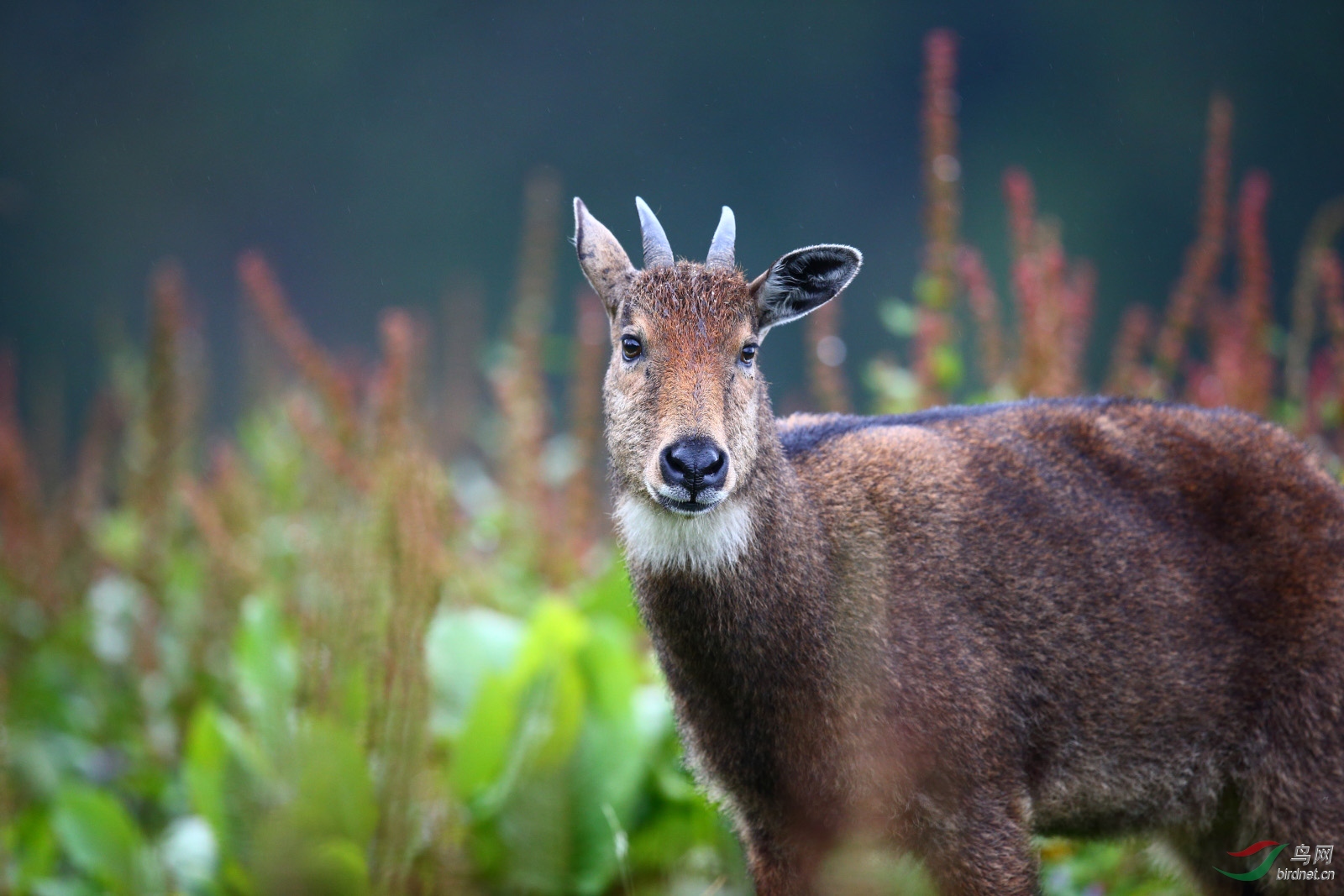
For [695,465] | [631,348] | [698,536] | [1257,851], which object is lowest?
[1257,851]

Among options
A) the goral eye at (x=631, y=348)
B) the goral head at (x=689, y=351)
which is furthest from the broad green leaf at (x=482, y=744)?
the goral eye at (x=631, y=348)

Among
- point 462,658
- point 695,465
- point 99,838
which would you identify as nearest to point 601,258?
point 695,465

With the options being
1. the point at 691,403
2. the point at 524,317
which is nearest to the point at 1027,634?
the point at 691,403

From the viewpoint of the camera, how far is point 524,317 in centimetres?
649

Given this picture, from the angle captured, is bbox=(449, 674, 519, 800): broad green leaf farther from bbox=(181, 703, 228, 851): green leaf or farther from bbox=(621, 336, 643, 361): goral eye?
bbox=(621, 336, 643, 361): goral eye

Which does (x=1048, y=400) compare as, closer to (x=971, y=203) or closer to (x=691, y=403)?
(x=691, y=403)

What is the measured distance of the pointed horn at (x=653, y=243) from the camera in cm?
375

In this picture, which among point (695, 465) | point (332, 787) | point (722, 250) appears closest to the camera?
point (695, 465)

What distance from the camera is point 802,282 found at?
12.0 feet

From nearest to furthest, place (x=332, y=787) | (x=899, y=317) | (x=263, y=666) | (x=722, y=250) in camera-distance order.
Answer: (x=722, y=250) → (x=332, y=787) → (x=263, y=666) → (x=899, y=317)

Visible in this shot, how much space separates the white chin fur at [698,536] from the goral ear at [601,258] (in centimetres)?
70

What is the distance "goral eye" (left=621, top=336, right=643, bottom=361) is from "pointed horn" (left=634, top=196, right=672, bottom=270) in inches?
9.9

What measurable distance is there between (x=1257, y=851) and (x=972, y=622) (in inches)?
41.5

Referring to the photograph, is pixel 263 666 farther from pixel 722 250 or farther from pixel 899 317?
pixel 899 317
